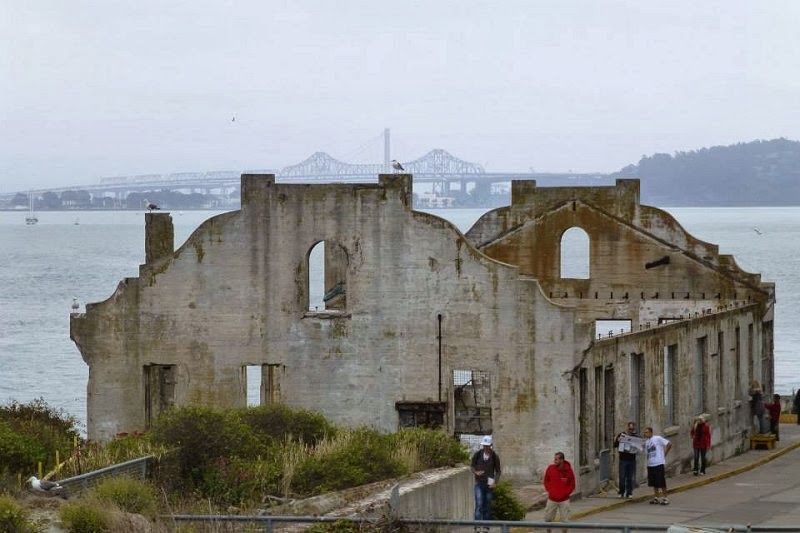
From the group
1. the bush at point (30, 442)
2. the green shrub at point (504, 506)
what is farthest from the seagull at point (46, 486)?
the green shrub at point (504, 506)

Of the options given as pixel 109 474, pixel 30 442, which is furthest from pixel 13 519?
pixel 30 442

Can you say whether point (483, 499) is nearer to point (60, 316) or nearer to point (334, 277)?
point (334, 277)

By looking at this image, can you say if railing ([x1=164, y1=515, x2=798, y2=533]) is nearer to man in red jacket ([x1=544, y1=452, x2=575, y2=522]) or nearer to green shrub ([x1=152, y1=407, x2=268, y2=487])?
green shrub ([x1=152, y1=407, x2=268, y2=487])

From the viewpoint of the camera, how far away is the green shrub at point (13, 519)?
18.4m

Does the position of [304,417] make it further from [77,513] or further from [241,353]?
[77,513]

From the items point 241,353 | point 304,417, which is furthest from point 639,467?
point 304,417

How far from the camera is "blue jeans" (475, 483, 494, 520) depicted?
25.6 m

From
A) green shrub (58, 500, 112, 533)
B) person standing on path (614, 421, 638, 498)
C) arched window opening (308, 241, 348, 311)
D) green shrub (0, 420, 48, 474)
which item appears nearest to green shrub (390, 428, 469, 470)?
green shrub (0, 420, 48, 474)

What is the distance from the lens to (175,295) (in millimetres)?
36188

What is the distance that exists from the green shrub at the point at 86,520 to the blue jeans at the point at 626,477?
1677cm

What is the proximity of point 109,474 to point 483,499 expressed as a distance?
6.10 m

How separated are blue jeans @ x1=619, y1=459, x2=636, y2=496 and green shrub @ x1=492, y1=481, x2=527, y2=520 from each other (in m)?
6.74

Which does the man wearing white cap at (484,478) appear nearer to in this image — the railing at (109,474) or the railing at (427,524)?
the railing at (109,474)

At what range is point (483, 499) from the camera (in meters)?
25.7
